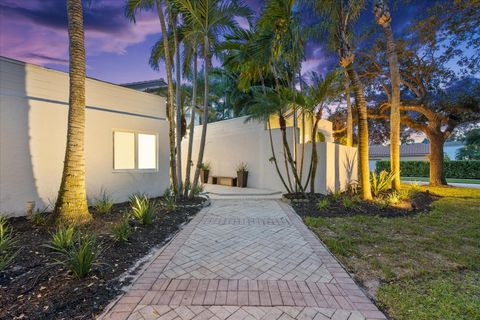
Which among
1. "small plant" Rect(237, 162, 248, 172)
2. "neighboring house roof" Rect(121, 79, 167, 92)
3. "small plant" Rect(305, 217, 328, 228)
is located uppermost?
"neighboring house roof" Rect(121, 79, 167, 92)

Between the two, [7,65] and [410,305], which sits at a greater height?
[7,65]

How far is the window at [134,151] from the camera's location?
22.4 feet

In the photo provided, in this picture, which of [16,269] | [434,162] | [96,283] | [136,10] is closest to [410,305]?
[96,283]

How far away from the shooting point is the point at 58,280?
246 centimetres

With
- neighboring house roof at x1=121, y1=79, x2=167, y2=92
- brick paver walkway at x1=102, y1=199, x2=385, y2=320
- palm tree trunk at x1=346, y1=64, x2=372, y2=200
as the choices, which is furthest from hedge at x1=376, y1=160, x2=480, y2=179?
brick paver walkway at x1=102, y1=199, x2=385, y2=320

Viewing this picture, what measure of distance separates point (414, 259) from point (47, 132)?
772 centimetres

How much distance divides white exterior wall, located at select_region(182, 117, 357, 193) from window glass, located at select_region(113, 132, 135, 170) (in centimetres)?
534

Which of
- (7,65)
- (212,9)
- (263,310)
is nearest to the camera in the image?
(263,310)

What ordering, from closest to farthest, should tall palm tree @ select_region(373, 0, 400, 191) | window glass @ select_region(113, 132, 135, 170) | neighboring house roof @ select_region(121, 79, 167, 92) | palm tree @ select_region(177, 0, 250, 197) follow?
palm tree @ select_region(177, 0, 250, 197), window glass @ select_region(113, 132, 135, 170), tall palm tree @ select_region(373, 0, 400, 191), neighboring house roof @ select_region(121, 79, 167, 92)

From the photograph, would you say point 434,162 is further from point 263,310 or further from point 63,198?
point 63,198

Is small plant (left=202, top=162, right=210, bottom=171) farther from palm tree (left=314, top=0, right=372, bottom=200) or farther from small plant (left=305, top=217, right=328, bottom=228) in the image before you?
small plant (left=305, top=217, right=328, bottom=228)

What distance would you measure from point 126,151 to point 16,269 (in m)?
4.71

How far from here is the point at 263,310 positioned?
2082 mm

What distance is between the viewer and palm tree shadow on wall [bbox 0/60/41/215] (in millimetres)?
4766
